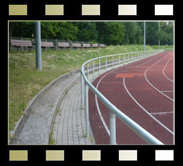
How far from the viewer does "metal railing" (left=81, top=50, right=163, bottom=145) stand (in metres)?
2.21

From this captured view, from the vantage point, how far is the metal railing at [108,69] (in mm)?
2206

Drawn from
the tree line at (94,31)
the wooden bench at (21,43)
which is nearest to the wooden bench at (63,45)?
the tree line at (94,31)

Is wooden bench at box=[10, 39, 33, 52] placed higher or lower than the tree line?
lower

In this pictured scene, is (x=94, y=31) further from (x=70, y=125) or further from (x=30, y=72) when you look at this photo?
(x=70, y=125)

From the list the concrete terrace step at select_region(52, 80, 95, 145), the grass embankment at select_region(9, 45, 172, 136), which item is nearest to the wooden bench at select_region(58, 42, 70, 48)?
the grass embankment at select_region(9, 45, 172, 136)

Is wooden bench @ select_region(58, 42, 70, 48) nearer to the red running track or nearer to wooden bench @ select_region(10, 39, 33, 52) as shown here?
wooden bench @ select_region(10, 39, 33, 52)

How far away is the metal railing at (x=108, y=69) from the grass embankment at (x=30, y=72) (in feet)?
3.79

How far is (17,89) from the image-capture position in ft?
27.7

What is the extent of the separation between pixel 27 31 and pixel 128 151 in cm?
1909

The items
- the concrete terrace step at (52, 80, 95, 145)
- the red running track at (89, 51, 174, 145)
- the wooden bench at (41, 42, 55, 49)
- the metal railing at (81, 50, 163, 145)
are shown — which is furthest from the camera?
the wooden bench at (41, 42, 55, 49)

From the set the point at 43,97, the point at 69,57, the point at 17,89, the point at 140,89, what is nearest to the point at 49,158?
the point at 43,97

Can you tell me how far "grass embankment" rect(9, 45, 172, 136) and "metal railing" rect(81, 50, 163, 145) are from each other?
1156mm

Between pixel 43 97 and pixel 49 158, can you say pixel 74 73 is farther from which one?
pixel 49 158
